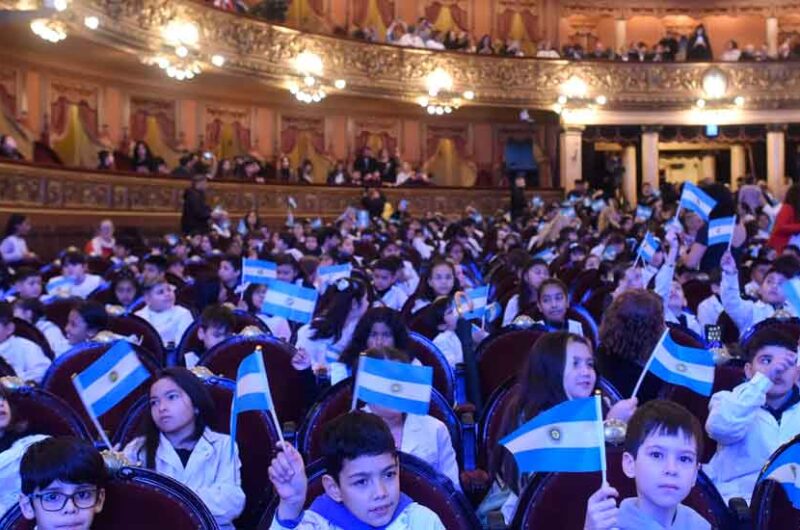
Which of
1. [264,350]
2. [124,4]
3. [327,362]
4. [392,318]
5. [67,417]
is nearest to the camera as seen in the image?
[67,417]

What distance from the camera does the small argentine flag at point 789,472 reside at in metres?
3.04

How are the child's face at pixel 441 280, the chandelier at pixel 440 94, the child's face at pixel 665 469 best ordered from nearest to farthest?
the child's face at pixel 665 469 → the child's face at pixel 441 280 → the chandelier at pixel 440 94

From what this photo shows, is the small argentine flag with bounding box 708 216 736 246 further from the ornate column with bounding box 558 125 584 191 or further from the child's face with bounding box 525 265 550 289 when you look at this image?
the ornate column with bounding box 558 125 584 191

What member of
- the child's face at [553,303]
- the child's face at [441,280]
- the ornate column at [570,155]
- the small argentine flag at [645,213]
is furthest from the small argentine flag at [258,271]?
the ornate column at [570,155]

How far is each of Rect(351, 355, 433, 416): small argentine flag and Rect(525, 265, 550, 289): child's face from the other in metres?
4.03

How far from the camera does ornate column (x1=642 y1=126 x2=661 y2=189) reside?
30641 mm

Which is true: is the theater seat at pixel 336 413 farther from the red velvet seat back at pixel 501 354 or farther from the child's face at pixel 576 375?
the red velvet seat back at pixel 501 354

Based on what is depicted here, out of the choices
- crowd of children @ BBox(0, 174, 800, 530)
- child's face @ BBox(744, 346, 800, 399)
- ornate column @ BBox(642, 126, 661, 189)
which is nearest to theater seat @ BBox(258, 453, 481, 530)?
crowd of children @ BBox(0, 174, 800, 530)

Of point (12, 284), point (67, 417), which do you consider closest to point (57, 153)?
point (12, 284)

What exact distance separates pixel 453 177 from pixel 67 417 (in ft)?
91.4

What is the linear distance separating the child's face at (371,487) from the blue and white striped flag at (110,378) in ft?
4.79

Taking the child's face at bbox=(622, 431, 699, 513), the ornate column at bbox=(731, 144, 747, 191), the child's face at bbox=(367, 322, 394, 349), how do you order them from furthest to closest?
the ornate column at bbox=(731, 144, 747, 191)
the child's face at bbox=(367, 322, 394, 349)
the child's face at bbox=(622, 431, 699, 513)

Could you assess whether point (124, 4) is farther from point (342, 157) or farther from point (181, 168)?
point (342, 157)

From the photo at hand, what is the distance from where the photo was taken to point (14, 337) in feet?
21.1
